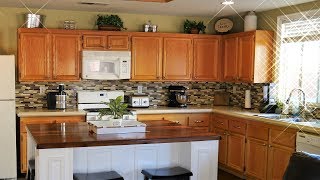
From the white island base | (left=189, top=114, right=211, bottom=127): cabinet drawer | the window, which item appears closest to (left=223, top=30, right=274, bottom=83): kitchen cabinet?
the window

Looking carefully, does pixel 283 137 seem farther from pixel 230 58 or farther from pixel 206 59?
pixel 206 59

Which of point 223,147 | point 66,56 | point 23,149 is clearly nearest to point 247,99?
point 223,147

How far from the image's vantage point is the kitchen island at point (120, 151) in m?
3.18

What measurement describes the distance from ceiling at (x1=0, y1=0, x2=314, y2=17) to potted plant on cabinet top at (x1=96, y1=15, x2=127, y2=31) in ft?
0.33

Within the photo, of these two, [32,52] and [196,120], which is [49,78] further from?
[196,120]

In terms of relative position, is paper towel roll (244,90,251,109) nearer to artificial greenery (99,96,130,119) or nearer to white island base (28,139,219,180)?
white island base (28,139,219,180)

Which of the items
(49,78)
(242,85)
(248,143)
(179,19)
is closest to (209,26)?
(179,19)

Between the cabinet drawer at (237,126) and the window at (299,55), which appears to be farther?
the cabinet drawer at (237,126)

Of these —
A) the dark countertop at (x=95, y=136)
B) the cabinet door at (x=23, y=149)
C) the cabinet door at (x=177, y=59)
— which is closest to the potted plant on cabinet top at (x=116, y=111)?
the dark countertop at (x=95, y=136)

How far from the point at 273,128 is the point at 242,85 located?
1.67 metres

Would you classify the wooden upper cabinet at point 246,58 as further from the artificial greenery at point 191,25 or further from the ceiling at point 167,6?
the artificial greenery at point 191,25

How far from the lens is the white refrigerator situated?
492cm

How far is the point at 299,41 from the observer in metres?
5.00

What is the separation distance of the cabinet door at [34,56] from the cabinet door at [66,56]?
105mm
